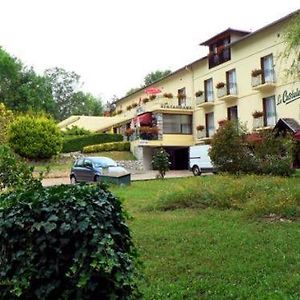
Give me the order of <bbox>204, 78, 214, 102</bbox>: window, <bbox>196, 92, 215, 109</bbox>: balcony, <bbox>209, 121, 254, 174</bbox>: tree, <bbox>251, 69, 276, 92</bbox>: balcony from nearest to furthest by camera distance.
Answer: <bbox>209, 121, 254, 174</bbox>: tree, <bbox>251, 69, 276, 92</bbox>: balcony, <bbox>196, 92, 215, 109</bbox>: balcony, <bbox>204, 78, 214, 102</bbox>: window

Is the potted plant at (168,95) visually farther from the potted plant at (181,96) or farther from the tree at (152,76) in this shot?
the tree at (152,76)

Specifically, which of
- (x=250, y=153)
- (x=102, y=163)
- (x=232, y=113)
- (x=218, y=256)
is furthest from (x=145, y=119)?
(x=218, y=256)

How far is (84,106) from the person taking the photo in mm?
82062

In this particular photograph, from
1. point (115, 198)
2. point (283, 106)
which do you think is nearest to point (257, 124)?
point (283, 106)

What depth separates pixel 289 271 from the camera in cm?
639

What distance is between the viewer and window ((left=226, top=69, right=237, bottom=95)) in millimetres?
38000

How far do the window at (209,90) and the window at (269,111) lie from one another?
6.63 metres

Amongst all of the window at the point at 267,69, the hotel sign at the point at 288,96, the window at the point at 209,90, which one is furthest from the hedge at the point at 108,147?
the hotel sign at the point at 288,96

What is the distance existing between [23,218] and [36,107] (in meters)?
57.9

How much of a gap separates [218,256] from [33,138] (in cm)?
3125

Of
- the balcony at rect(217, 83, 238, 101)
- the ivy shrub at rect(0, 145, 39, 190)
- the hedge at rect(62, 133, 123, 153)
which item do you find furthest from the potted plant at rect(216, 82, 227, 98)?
the ivy shrub at rect(0, 145, 39, 190)

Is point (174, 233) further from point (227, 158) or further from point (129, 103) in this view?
point (129, 103)

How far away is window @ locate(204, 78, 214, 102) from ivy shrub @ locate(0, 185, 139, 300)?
122ft

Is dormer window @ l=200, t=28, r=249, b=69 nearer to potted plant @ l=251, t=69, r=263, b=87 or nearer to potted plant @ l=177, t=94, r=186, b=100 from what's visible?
potted plant @ l=251, t=69, r=263, b=87
